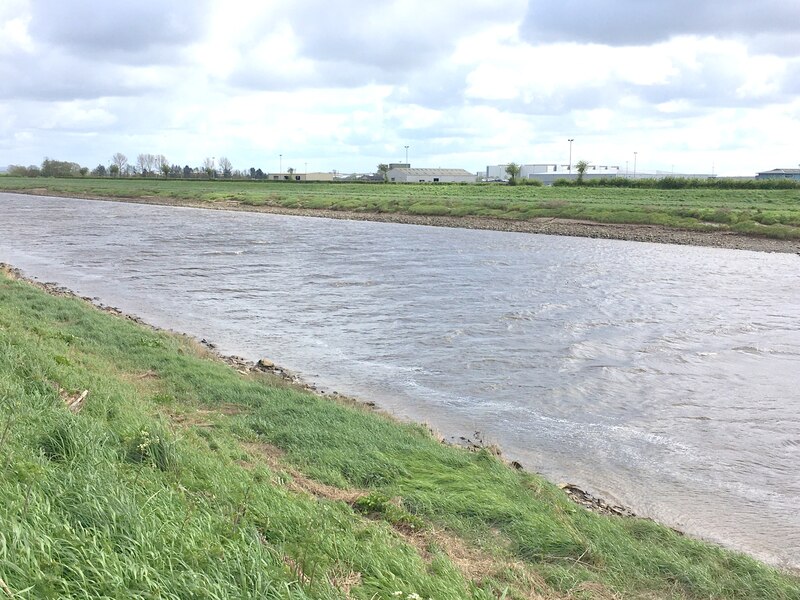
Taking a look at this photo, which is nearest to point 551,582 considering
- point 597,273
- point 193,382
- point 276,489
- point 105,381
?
point 276,489

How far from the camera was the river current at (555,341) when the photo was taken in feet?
39.9

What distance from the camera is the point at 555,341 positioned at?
21.5 meters

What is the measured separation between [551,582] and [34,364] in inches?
299

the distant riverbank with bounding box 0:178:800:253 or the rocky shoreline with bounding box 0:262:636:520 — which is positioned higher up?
the distant riverbank with bounding box 0:178:800:253

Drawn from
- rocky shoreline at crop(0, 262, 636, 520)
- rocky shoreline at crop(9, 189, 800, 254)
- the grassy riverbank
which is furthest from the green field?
the grassy riverbank

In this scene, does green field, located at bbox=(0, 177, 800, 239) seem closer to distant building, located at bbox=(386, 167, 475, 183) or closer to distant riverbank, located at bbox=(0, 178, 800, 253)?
distant riverbank, located at bbox=(0, 178, 800, 253)

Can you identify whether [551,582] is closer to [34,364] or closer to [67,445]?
[67,445]

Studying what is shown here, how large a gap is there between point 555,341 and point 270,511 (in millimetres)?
16156

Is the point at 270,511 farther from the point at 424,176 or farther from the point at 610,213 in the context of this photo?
the point at 424,176

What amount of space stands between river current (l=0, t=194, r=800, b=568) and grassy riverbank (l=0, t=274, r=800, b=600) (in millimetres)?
2330

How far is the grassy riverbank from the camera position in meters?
4.71

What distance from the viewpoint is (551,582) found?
23.6 feet

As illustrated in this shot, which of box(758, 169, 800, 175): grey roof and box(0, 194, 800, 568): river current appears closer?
box(0, 194, 800, 568): river current

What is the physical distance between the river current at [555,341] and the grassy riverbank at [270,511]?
91.7 inches
